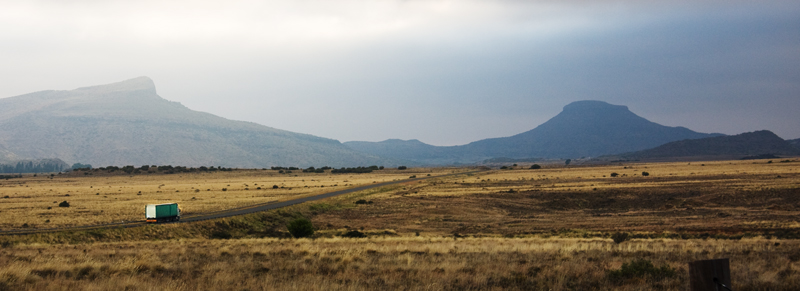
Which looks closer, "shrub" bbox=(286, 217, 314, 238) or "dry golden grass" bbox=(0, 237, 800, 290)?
"dry golden grass" bbox=(0, 237, 800, 290)

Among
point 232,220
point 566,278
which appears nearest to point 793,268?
point 566,278

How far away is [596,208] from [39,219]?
152 ft

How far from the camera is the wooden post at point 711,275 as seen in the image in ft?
19.9

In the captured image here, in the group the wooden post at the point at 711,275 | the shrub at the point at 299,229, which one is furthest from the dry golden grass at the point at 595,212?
Answer: the wooden post at the point at 711,275

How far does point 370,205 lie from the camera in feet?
180

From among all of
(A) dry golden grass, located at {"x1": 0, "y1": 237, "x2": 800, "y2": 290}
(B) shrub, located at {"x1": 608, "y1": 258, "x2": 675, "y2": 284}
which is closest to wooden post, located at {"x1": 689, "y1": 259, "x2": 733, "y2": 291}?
(A) dry golden grass, located at {"x1": 0, "y1": 237, "x2": 800, "y2": 290}

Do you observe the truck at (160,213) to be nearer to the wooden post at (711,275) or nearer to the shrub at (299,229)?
the shrub at (299,229)

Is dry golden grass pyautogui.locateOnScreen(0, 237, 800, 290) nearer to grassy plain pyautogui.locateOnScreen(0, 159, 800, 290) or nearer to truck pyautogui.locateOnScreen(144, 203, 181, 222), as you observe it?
grassy plain pyautogui.locateOnScreen(0, 159, 800, 290)

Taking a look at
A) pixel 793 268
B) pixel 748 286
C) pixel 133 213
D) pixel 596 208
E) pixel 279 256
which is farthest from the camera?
pixel 596 208

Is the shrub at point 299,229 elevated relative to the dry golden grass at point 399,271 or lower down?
→ lower down

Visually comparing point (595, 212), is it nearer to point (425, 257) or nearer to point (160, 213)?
point (160, 213)

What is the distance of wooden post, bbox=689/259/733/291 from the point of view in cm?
605

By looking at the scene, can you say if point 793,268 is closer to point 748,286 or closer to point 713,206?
point 748,286

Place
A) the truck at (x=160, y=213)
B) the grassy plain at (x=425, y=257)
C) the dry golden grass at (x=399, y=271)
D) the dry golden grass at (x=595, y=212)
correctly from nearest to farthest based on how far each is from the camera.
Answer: the dry golden grass at (x=399, y=271)
the grassy plain at (x=425, y=257)
the dry golden grass at (x=595, y=212)
the truck at (x=160, y=213)
